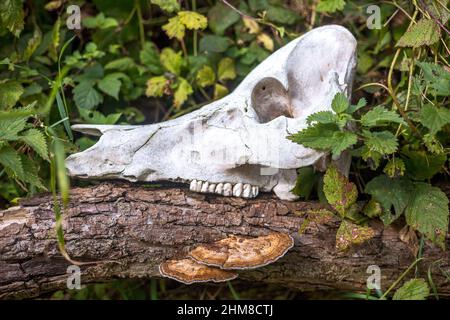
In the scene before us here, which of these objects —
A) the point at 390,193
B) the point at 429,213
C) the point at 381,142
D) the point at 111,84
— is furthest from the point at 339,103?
the point at 111,84

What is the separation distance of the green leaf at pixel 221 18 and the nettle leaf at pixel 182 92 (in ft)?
1.17

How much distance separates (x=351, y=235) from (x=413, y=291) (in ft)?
0.98

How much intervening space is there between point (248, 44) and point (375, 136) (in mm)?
1249

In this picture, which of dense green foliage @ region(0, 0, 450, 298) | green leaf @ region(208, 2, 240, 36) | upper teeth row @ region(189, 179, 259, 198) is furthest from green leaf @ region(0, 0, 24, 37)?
upper teeth row @ region(189, 179, 259, 198)

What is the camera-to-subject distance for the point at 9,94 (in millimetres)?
2580

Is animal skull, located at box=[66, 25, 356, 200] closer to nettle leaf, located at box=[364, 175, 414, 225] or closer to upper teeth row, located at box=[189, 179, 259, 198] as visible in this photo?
upper teeth row, located at box=[189, 179, 259, 198]

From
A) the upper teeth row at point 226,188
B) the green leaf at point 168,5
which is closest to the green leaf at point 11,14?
the green leaf at point 168,5

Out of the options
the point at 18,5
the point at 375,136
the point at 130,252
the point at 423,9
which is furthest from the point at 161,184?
the point at 423,9

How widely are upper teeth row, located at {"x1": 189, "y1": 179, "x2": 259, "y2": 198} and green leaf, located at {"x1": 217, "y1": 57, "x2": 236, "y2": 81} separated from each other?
912mm

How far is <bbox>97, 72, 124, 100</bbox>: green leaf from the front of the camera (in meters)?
2.88

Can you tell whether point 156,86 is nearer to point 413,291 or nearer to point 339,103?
point 339,103

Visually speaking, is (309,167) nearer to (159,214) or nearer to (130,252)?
(159,214)

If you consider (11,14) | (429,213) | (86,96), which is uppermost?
(11,14)

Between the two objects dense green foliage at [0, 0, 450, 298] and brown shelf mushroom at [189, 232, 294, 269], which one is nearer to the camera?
brown shelf mushroom at [189, 232, 294, 269]
